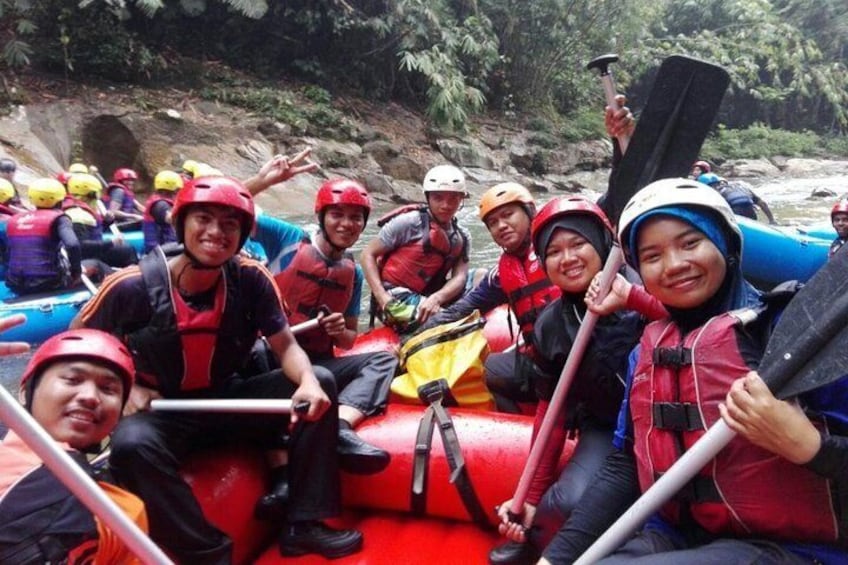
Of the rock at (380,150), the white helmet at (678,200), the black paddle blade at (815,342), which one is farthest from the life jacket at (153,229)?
the rock at (380,150)

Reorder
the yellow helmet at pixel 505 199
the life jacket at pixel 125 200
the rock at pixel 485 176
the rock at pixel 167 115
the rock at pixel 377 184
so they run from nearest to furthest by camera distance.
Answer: the yellow helmet at pixel 505 199
the life jacket at pixel 125 200
the rock at pixel 167 115
the rock at pixel 377 184
the rock at pixel 485 176

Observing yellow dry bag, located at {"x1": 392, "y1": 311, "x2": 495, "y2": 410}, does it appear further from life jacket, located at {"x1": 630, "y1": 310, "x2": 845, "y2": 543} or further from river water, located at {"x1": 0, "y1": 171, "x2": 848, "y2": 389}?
river water, located at {"x1": 0, "y1": 171, "x2": 848, "y2": 389}

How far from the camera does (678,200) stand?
1596 millimetres

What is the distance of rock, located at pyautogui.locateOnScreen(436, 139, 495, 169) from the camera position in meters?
16.3

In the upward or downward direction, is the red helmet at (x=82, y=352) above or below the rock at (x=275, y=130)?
above

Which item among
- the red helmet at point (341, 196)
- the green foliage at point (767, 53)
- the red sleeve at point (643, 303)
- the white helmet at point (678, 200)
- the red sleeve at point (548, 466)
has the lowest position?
the red sleeve at point (548, 466)

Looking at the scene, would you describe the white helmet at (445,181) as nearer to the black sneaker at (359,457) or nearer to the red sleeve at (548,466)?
the black sneaker at (359,457)

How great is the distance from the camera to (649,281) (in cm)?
165

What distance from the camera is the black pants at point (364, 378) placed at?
10.00ft

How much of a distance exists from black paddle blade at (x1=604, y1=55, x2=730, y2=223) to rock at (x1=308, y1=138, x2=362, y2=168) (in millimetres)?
11845

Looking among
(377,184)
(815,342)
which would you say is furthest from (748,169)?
(815,342)

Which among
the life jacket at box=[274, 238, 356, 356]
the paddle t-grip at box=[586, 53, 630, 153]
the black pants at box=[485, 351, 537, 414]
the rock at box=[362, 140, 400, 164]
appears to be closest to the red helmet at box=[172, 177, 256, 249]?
the life jacket at box=[274, 238, 356, 356]

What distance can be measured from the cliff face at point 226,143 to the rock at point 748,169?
822 centimetres

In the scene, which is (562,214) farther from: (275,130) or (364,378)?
(275,130)
